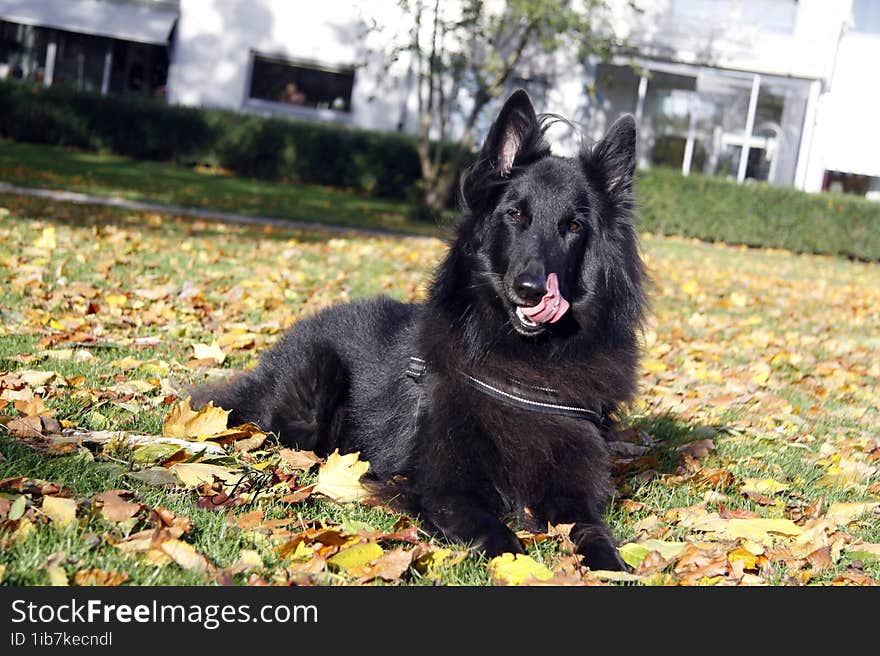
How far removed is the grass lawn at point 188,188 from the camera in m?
16.9

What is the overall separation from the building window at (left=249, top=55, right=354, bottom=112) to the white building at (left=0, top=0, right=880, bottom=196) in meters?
0.03

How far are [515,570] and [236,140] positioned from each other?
2247cm

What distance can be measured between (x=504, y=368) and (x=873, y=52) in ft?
92.2

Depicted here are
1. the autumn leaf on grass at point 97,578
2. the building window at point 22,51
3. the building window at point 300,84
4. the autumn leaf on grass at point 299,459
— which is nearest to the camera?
the autumn leaf on grass at point 97,578

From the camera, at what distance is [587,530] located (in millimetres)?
3389

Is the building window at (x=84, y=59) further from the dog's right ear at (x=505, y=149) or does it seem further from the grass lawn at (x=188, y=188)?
the dog's right ear at (x=505, y=149)

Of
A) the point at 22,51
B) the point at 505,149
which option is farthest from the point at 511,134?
the point at 22,51

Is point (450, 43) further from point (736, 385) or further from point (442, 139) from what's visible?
point (736, 385)

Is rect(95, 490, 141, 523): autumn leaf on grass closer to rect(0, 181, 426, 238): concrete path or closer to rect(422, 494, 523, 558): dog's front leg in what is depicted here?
rect(422, 494, 523, 558): dog's front leg

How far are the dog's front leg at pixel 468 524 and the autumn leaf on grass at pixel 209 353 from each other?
2605mm

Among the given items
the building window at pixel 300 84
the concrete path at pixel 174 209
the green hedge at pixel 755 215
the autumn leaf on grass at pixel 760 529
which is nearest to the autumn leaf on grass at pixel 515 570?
the autumn leaf on grass at pixel 760 529

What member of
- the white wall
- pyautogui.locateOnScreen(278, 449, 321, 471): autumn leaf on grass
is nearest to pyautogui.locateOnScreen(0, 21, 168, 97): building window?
the white wall

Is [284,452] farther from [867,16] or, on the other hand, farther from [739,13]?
[867,16]

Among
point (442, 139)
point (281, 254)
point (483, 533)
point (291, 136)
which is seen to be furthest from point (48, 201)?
point (483, 533)
